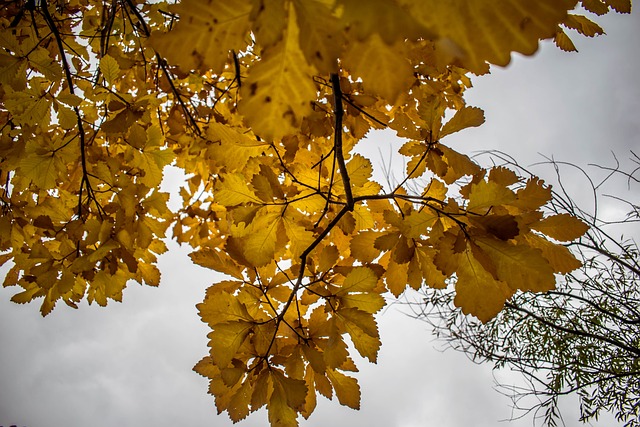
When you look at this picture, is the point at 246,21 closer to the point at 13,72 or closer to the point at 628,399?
the point at 13,72

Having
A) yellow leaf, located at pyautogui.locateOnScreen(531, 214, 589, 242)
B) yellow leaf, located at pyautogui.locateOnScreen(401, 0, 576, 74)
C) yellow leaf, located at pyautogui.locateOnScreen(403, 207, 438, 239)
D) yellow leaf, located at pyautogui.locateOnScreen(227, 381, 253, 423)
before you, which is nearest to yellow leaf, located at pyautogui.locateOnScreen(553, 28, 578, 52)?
yellow leaf, located at pyautogui.locateOnScreen(531, 214, 589, 242)

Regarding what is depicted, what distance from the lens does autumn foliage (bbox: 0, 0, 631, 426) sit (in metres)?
0.33

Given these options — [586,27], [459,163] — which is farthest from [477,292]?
[586,27]

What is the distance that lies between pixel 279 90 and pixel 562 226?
28.0 inches

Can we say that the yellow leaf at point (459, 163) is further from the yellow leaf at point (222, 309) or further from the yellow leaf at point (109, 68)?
the yellow leaf at point (109, 68)

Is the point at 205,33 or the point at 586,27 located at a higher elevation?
the point at 586,27

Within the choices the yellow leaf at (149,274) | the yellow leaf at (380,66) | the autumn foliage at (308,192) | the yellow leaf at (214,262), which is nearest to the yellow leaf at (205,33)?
the autumn foliage at (308,192)

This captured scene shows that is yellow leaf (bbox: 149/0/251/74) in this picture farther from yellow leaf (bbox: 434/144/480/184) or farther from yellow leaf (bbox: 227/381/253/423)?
yellow leaf (bbox: 227/381/253/423)

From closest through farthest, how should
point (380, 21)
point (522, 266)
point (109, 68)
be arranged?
point (380, 21) < point (522, 266) < point (109, 68)

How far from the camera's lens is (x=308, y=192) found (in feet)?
3.42

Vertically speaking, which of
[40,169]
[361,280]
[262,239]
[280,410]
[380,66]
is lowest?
[280,410]

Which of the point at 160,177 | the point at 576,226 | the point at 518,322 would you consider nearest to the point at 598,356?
the point at 518,322

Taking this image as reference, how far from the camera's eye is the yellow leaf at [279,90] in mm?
351

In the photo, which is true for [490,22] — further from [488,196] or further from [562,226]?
[562,226]
